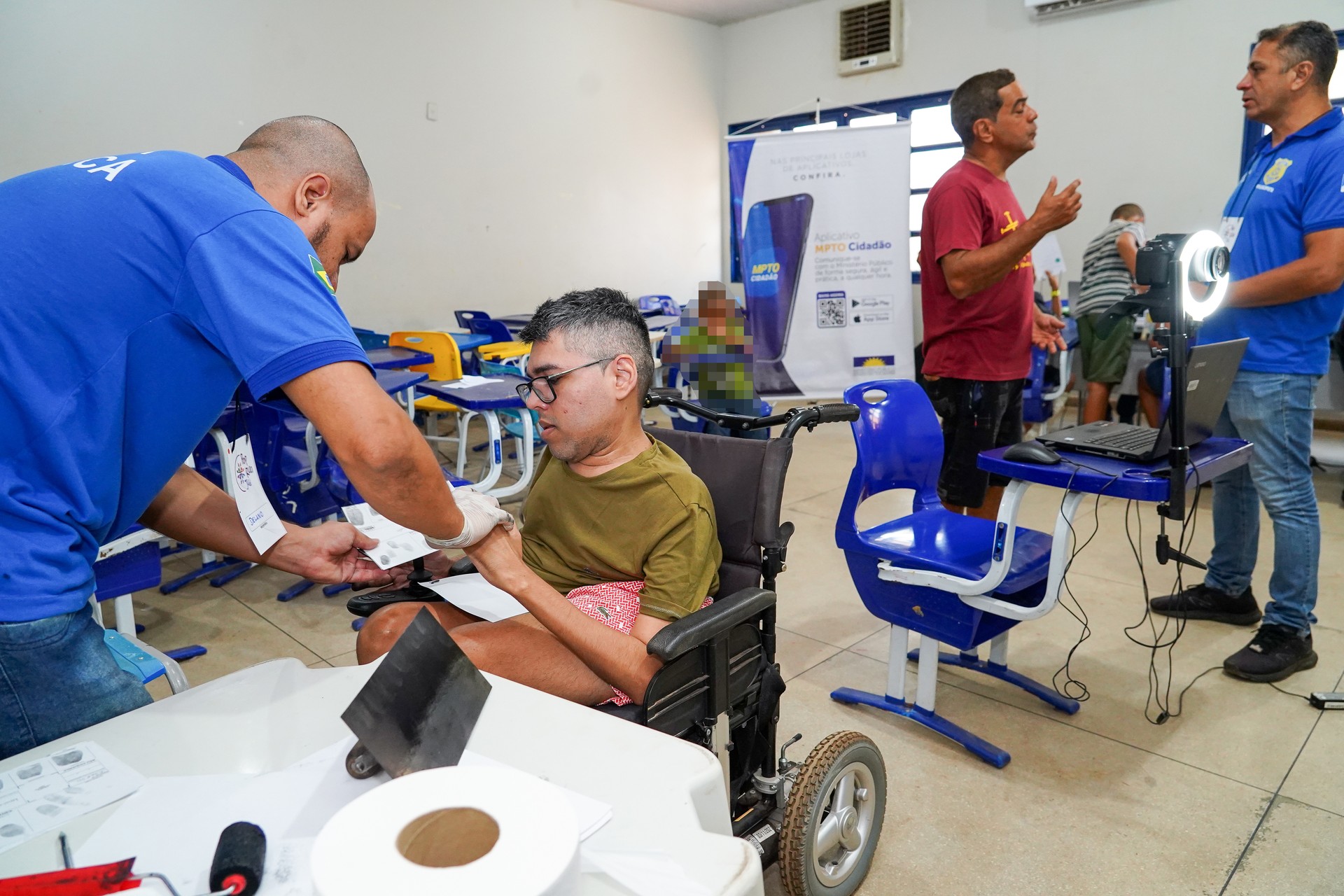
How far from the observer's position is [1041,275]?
6.74 m

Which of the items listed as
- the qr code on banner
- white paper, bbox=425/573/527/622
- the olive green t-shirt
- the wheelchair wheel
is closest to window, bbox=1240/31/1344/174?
the qr code on banner

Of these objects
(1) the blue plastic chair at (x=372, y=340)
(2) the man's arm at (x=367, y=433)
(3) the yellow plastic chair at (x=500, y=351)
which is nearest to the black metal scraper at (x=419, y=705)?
(2) the man's arm at (x=367, y=433)

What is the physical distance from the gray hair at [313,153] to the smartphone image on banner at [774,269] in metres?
3.95

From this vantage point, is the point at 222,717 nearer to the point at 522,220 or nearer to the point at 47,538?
the point at 47,538

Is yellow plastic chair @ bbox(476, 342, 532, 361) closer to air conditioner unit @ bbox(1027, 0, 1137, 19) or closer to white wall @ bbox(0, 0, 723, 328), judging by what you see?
white wall @ bbox(0, 0, 723, 328)

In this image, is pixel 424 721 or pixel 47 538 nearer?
pixel 424 721

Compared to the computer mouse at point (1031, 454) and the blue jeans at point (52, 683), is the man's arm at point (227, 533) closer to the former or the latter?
the blue jeans at point (52, 683)

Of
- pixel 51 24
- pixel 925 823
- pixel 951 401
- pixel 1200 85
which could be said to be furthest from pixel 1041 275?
pixel 51 24

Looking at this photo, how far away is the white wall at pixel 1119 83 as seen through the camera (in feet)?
21.2

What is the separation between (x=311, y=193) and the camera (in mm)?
1176

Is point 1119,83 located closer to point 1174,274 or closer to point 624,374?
point 1174,274

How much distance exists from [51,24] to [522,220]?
354 cm

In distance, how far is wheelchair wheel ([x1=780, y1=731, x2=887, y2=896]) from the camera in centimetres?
157

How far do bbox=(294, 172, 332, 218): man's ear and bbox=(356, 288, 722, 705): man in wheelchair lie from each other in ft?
1.71
